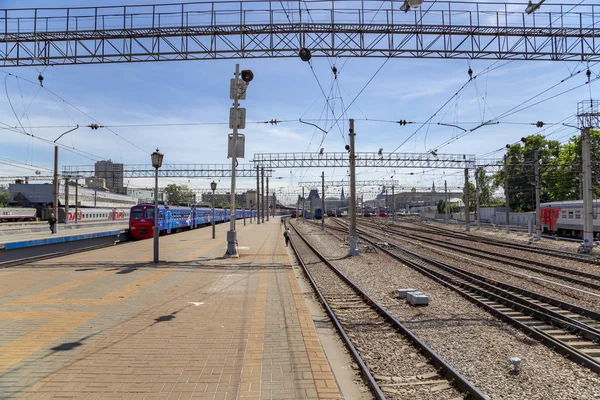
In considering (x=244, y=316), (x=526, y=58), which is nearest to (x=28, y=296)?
(x=244, y=316)

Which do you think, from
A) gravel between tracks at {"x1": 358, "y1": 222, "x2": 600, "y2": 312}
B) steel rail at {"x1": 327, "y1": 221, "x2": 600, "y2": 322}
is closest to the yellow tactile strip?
steel rail at {"x1": 327, "y1": 221, "x2": 600, "y2": 322}

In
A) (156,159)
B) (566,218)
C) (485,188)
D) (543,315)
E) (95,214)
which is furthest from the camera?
(485,188)

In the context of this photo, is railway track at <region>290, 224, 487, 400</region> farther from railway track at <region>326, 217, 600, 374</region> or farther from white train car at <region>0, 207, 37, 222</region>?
white train car at <region>0, 207, 37, 222</region>

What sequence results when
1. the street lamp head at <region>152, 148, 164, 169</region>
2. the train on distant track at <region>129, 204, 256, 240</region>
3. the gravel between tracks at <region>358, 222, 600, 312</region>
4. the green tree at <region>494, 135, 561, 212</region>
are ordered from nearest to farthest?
1. the gravel between tracks at <region>358, 222, 600, 312</region>
2. the street lamp head at <region>152, 148, 164, 169</region>
3. the train on distant track at <region>129, 204, 256, 240</region>
4. the green tree at <region>494, 135, 561, 212</region>

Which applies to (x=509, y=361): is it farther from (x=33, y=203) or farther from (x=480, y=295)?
(x=33, y=203)

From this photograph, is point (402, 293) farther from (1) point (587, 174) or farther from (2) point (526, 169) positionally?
(2) point (526, 169)

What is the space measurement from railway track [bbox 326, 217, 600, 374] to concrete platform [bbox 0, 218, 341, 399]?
3621 millimetres

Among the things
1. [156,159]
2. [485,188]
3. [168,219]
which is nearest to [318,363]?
[156,159]

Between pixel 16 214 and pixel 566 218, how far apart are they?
5733 centimetres

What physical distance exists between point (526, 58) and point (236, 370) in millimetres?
14321

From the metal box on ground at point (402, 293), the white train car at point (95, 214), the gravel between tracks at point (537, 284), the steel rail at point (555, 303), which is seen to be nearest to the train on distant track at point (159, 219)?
the white train car at point (95, 214)

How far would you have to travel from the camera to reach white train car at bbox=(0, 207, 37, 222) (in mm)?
46844

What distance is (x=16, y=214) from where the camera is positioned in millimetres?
49531

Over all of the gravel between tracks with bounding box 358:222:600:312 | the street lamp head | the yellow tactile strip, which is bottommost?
the gravel between tracks with bounding box 358:222:600:312
